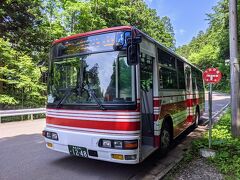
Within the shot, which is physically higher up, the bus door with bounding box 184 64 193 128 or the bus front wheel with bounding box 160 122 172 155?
the bus door with bounding box 184 64 193 128

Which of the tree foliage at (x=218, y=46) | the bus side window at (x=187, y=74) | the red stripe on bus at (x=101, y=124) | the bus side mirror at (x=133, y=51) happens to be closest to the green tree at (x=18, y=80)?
the bus side window at (x=187, y=74)

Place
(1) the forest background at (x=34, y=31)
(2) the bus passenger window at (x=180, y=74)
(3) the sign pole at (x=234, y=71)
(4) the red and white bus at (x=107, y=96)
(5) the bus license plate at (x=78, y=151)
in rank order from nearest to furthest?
(4) the red and white bus at (x=107, y=96), (5) the bus license plate at (x=78, y=151), (3) the sign pole at (x=234, y=71), (2) the bus passenger window at (x=180, y=74), (1) the forest background at (x=34, y=31)

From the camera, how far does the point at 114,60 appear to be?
4438mm

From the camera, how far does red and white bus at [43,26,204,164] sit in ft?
13.9

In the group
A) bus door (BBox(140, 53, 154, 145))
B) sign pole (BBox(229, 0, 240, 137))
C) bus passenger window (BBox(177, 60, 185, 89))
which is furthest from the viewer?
bus passenger window (BBox(177, 60, 185, 89))

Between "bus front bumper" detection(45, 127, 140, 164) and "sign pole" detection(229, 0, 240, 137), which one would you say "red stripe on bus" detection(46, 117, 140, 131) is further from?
"sign pole" detection(229, 0, 240, 137)

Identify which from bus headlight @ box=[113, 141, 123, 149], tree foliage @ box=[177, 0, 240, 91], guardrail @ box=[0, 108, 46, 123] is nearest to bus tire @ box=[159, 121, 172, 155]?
bus headlight @ box=[113, 141, 123, 149]

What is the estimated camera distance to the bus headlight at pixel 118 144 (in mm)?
4164

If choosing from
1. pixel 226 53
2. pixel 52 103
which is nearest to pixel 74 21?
pixel 52 103

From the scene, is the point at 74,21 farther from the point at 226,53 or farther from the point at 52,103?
the point at 226,53

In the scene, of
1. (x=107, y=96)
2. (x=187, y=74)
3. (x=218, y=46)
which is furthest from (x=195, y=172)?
(x=218, y=46)

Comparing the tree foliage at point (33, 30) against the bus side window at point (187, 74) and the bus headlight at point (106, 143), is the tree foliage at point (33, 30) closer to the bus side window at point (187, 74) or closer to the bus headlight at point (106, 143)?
the bus side window at point (187, 74)

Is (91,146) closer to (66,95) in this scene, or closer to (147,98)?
(66,95)

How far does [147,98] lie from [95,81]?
1.76 metres
